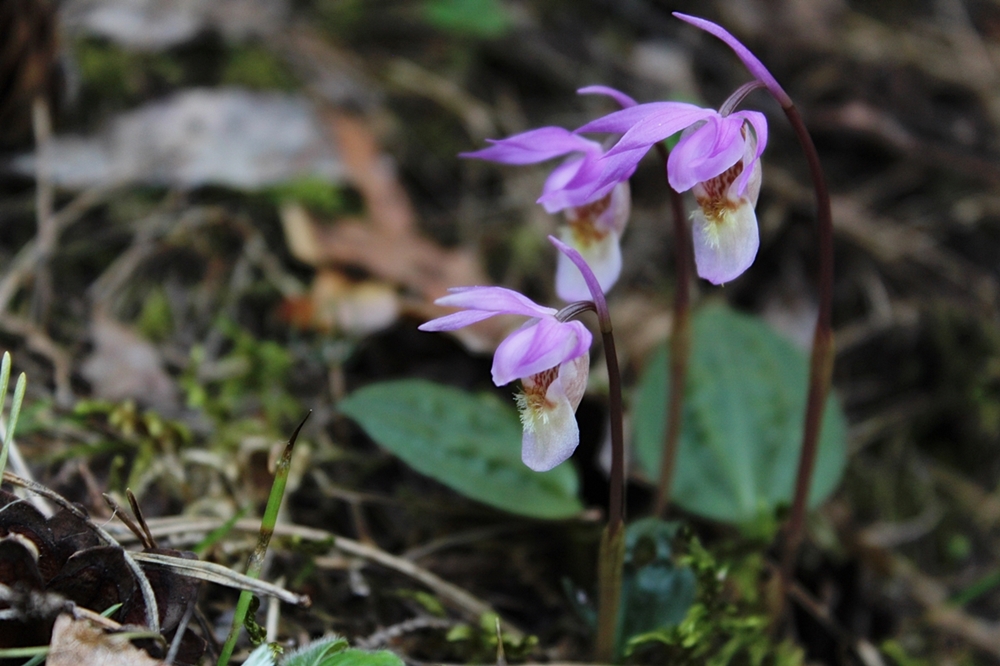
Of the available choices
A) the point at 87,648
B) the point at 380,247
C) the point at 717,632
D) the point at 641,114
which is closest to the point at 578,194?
the point at 641,114

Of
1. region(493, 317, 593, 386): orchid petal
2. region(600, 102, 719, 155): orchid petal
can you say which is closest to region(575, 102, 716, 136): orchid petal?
region(600, 102, 719, 155): orchid petal

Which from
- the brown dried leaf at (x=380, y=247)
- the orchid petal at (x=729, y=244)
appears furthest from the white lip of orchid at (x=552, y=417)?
the brown dried leaf at (x=380, y=247)

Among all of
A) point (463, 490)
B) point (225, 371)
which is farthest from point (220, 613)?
Answer: point (225, 371)

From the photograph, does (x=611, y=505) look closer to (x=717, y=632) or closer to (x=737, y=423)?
(x=717, y=632)

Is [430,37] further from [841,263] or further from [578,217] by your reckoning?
[578,217]

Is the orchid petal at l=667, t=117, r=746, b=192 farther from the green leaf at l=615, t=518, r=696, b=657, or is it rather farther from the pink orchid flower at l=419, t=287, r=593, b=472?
the green leaf at l=615, t=518, r=696, b=657
